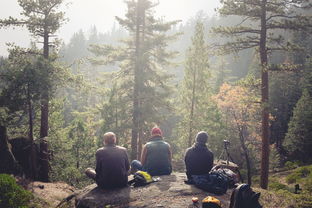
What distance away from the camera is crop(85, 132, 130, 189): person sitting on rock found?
311 inches

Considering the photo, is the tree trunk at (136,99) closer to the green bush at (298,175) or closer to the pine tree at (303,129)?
the green bush at (298,175)

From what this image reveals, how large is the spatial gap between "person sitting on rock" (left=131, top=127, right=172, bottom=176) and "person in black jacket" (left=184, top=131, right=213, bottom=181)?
112 centimetres

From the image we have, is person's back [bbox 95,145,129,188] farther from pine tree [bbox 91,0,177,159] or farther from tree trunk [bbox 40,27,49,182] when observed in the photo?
pine tree [bbox 91,0,177,159]

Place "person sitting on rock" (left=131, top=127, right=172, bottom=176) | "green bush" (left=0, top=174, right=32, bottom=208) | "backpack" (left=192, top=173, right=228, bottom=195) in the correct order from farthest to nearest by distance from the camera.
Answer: "person sitting on rock" (left=131, top=127, right=172, bottom=176), "backpack" (left=192, top=173, right=228, bottom=195), "green bush" (left=0, top=174, right=32, bottom=208)

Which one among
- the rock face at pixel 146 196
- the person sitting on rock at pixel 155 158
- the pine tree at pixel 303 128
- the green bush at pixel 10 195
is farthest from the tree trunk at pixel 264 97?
the pine tree at pixel 303 128

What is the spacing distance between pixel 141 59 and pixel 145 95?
2.79 metres

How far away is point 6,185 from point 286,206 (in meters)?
7.48

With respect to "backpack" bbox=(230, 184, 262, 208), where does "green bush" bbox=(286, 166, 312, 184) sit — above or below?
below

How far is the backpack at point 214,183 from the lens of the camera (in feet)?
24.9

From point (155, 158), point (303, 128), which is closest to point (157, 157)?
point (155, 158)

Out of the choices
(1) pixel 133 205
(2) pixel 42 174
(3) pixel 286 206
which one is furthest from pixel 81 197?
(2) pixel 42 174

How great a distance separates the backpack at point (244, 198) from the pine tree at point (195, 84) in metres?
22.0

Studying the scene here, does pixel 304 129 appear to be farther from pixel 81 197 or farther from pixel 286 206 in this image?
pixel 81 197

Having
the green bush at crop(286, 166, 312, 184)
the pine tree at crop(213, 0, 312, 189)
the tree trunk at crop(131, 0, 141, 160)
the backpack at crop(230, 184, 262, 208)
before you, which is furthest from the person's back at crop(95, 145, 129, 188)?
the green bush at crop(286, 166, 312, 184)
